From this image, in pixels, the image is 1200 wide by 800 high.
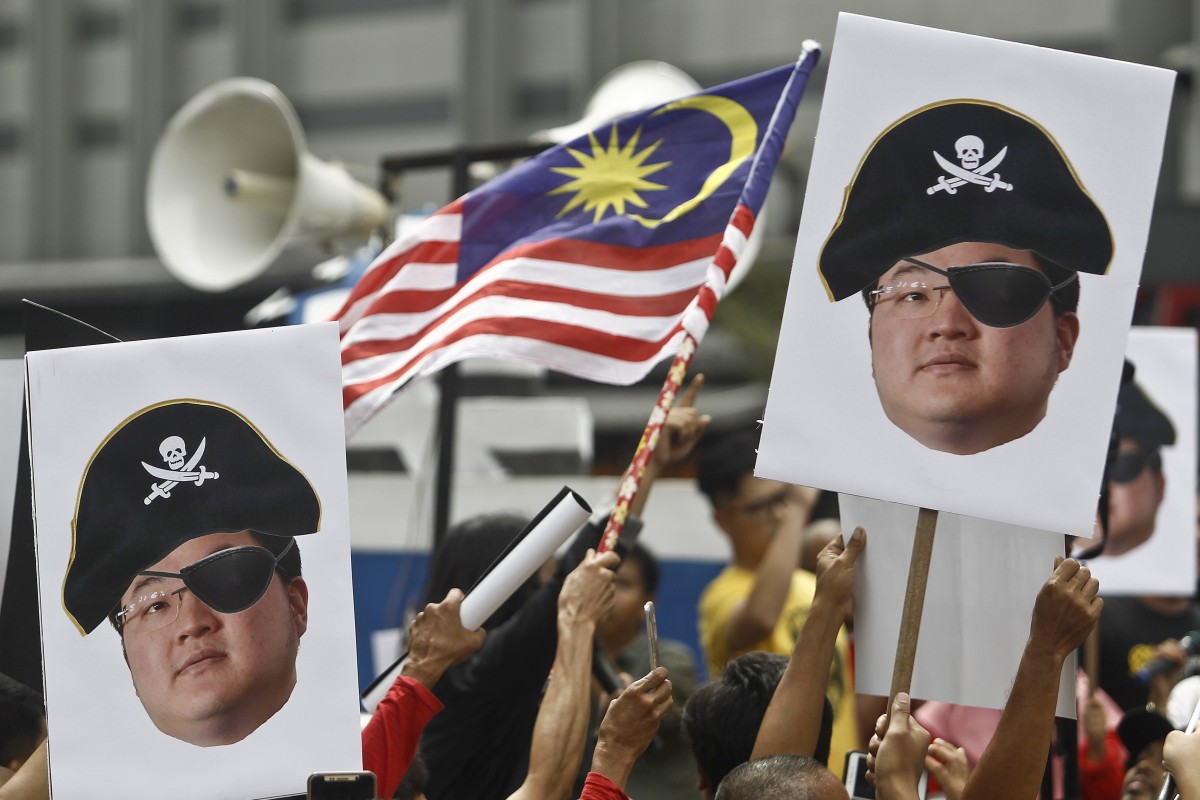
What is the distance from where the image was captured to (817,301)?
2.93 metres

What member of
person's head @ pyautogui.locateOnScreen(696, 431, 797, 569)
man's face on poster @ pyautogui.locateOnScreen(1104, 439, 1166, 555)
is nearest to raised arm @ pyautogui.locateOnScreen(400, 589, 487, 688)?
person's head @ pyautogui.locateOnScreen(696, 431, 797, 569)

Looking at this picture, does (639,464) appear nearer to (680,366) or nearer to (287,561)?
(680,366)

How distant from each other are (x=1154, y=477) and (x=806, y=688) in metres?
2.49

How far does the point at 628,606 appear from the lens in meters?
4.61

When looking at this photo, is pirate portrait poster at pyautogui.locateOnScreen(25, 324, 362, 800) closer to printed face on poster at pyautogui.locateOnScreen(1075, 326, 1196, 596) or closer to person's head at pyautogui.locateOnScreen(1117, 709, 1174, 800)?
person's head at pyautogui.locateOnScreen(1117, 709, 1174, 800)

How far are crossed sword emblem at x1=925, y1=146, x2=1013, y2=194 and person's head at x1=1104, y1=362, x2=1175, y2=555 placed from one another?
206 cm

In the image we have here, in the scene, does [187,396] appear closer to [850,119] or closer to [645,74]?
[850,119]

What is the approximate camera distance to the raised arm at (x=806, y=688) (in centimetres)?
281

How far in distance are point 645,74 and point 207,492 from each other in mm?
4238

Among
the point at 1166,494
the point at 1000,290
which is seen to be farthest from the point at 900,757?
the point at 1166,494

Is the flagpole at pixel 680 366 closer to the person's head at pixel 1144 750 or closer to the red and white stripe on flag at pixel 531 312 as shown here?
the red and white stripe on flag at pixel 531 312

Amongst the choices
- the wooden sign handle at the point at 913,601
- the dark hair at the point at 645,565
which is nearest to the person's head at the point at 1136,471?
the dark hair at the point at 645,565

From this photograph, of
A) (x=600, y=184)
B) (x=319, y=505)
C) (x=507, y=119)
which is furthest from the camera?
(x=507, y=119)

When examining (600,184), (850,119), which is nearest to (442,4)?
(600,184)
